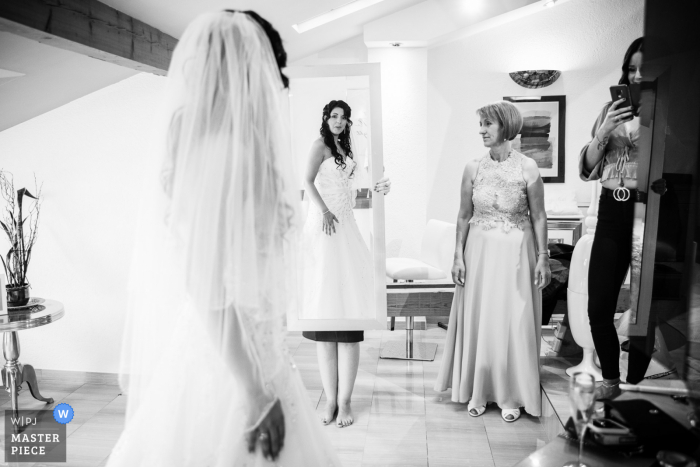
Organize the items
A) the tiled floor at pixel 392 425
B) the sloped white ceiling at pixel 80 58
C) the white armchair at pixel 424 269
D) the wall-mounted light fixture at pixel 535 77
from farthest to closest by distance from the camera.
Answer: the wall-mounted light fixture at pixel 535 77
the white armchair at pixel 424 269
the tiled floor at pixel 392 425
the sloped white ceiling at pixel 80 58

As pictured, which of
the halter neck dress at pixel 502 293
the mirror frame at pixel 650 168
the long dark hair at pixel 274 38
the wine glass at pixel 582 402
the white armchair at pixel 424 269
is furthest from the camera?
the white armchair at pixel 424 269

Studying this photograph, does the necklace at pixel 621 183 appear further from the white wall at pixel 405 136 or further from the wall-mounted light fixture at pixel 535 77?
the wall-mounted light fixture at pixel 535 77

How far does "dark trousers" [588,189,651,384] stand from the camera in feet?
7.52

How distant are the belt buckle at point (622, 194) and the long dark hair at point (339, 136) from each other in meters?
1.24

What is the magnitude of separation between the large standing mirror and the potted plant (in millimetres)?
1436

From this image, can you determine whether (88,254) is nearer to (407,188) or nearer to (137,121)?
(137,121)

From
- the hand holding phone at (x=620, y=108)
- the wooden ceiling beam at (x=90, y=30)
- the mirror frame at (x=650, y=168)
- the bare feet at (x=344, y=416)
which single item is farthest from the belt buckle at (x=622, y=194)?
the wooden ceiling beam at (x=90, y=30)

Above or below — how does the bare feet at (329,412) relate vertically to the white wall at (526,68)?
below

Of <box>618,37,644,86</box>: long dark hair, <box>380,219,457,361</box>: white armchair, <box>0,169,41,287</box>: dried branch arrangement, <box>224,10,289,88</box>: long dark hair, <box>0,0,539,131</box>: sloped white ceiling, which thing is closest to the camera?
<box>224,10,289,88</box>: long dark hair

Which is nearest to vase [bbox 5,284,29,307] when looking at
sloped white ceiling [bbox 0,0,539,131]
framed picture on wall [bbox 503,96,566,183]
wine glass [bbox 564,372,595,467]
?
sloped white ceiling [bbox 0,0,539,131]

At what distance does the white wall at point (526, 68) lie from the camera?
526 cm

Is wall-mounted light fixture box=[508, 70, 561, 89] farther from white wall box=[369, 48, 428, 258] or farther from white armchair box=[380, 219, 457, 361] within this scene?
white armchair box=[380, 219, 457, 361]

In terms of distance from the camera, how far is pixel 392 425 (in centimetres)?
286

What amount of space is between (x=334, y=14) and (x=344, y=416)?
10.1 ft
